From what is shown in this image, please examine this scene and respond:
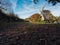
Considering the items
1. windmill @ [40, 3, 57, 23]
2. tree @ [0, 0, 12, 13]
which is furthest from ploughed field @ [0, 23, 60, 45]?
tree @ [0, 0, 12, 13]

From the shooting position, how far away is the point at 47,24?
2625 mm

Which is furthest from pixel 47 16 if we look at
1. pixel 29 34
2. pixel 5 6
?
pixel 5 6

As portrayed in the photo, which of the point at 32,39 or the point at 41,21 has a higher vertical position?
the point at 41,21

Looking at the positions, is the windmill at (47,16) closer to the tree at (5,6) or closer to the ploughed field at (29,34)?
the ploughed field at (29,34)

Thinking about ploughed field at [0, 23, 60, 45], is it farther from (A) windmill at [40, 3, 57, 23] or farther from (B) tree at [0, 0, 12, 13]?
(B) tree at [0, 0, 12, 13]

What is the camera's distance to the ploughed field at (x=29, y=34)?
2.31 meters

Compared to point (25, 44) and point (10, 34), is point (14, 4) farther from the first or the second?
point (25, 44)

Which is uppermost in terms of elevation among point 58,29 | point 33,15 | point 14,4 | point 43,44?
point 14,4

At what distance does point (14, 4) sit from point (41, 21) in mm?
517

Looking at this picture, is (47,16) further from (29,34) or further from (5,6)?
(5,6)

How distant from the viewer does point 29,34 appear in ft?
8.00

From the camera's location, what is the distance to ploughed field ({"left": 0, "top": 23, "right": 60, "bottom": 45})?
231 cm

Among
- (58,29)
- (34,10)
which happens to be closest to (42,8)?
(34,10)

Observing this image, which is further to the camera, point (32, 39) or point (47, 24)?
point (47, 24)
